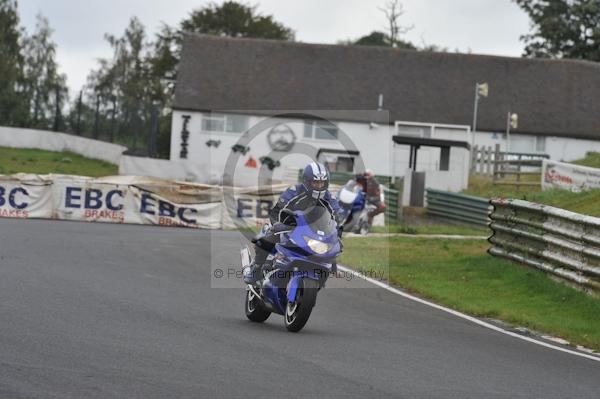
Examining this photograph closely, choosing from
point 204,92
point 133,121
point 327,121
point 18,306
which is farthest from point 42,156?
point 18,306

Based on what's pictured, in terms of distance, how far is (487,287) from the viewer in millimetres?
16969

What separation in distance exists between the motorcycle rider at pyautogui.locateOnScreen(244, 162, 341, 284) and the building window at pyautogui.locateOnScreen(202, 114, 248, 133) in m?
46.3

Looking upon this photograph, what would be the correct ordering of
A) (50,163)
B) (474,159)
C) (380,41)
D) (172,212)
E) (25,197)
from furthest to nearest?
(380,41) → (50,163) → (474,159) → (172,212) → (25,197)

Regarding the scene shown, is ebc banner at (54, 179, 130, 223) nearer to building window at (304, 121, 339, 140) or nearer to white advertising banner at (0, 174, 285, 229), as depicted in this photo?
white advertising banner at (0, 174, 285, 229)

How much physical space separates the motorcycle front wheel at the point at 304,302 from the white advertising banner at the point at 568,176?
18271mm

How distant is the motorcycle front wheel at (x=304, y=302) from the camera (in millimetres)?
11023

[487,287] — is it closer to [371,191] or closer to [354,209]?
[354,209]

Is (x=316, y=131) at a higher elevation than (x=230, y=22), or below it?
below

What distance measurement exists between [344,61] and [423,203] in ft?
72.9

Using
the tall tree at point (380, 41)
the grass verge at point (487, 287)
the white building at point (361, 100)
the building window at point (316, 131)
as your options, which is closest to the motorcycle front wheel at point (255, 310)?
the grass verge at point (487, 287)

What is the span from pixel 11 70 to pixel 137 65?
58.3 ft

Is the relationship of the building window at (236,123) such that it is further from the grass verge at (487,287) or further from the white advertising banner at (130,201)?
the grass verge at (487,287)

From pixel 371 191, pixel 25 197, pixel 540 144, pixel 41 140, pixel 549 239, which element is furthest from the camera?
pixel 540 144

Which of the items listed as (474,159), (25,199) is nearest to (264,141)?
(474,159)
